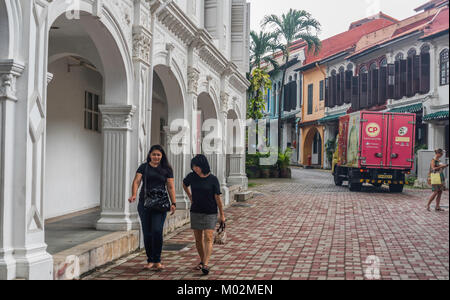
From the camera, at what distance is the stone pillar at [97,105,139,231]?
7.09 meters

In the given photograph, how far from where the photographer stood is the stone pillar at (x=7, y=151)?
4.25m

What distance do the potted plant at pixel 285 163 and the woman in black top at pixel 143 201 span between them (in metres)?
19.0

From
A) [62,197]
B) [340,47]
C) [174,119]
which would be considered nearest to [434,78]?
[340,47]

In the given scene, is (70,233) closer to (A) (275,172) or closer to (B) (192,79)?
(B) (192,79)

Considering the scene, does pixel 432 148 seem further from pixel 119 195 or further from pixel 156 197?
pixel 119 195

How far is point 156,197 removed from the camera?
5605mm

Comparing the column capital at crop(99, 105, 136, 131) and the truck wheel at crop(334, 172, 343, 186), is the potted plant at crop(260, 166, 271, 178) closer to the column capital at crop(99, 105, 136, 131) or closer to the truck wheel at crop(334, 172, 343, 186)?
the truck wheel at crop(334, 172, 343, 186)

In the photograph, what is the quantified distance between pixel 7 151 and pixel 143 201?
5.69 feet

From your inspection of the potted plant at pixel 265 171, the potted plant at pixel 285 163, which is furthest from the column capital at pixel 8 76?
A: the potted plant at pixel 265 171

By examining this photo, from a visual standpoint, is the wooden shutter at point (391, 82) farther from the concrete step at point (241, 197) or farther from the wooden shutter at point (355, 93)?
the concrete step at point (241, 197)

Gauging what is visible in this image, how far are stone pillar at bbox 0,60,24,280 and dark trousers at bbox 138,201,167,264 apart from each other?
1618 millimetres

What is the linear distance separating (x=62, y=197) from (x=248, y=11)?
32.5 ft

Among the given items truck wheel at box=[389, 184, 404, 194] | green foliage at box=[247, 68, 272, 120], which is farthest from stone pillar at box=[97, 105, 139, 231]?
green foliage at box=[247, 68, 272, 120]

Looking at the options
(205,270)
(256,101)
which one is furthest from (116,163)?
(256,101)
